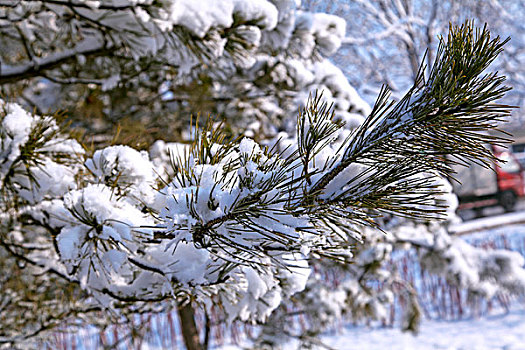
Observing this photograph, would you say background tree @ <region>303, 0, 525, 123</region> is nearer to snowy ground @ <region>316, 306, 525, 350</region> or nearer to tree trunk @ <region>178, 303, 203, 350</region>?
snowy ground @ <region>316, 306, 525, 350</region>

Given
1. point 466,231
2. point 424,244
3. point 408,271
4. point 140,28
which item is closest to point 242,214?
point 140,28

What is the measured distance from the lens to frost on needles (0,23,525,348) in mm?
770

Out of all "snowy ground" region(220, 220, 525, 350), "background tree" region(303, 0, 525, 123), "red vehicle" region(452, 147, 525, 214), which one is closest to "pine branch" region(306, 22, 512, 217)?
"snowy ground" region(220, 220, 525, 350)

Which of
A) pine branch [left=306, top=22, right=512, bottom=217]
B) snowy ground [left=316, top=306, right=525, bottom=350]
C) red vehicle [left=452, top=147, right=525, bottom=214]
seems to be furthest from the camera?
red vehicle [left=452, top=147, right=525, bottom=214]

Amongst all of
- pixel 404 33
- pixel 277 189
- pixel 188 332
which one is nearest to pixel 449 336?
pixel 188 332

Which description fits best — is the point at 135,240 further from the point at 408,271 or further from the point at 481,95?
the point at 408,271

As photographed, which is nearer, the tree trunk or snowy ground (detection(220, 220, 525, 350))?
the tree trunk

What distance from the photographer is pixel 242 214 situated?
860 mm

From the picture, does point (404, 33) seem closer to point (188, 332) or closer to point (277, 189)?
point (188, 332)

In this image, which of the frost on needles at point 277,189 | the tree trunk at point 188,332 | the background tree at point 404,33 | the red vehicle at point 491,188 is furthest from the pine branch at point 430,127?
the red vehicle at point 491,188

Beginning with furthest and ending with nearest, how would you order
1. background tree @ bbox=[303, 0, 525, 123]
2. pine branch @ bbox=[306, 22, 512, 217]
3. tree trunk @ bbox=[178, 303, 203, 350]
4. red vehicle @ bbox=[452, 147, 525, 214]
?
red vehicle @ bbox=[452, 147, 525, 214] → background tree @ bbox=[303, 0, 525, 123] → tree trunk @ bbox=[178, 303, 203, 350] → pine branch @ bbox=[306, 22, 512, 217]

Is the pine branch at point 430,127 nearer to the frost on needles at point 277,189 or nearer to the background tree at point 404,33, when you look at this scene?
the frost on needles at point 277,189

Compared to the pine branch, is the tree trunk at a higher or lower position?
lower

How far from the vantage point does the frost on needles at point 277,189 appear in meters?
0.77
